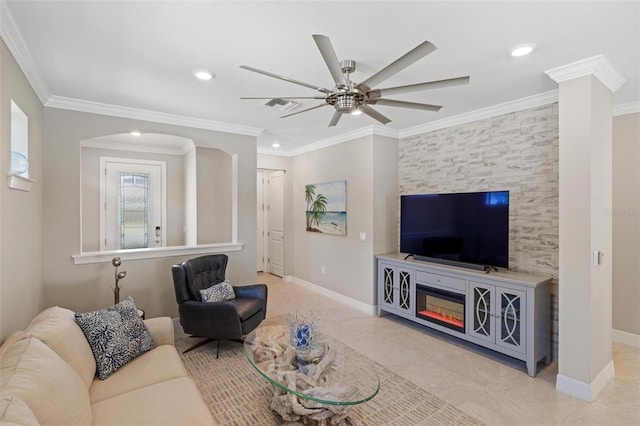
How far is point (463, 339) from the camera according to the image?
3.53m

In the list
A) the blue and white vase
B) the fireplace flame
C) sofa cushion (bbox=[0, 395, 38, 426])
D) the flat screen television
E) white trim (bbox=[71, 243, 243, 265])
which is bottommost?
the fireplace flame

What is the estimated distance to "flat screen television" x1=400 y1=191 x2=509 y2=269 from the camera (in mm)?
3299

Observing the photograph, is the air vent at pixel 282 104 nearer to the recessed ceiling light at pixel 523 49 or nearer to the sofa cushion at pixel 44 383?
the recessed ceiling light at pixel 523 49

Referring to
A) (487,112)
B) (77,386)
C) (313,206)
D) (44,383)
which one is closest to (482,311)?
(487,112)

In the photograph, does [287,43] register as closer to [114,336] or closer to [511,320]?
[114,336]

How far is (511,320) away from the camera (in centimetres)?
307

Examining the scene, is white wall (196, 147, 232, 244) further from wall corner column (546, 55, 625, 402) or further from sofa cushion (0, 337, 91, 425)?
wall corner column (546, 55, 625, 402)

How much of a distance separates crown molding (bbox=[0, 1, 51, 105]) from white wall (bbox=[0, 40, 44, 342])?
5cm

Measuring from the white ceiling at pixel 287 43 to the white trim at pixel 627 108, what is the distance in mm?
58

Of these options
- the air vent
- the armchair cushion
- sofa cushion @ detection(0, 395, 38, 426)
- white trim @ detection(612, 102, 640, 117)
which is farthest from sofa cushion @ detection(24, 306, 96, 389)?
white trim @ detection(612, 102, 640, 117)

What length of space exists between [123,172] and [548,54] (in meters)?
6.09

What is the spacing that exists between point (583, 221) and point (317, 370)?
Result: 7.67ft

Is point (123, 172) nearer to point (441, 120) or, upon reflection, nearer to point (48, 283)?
point (48, 283)

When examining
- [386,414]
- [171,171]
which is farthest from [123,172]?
[386,414]
